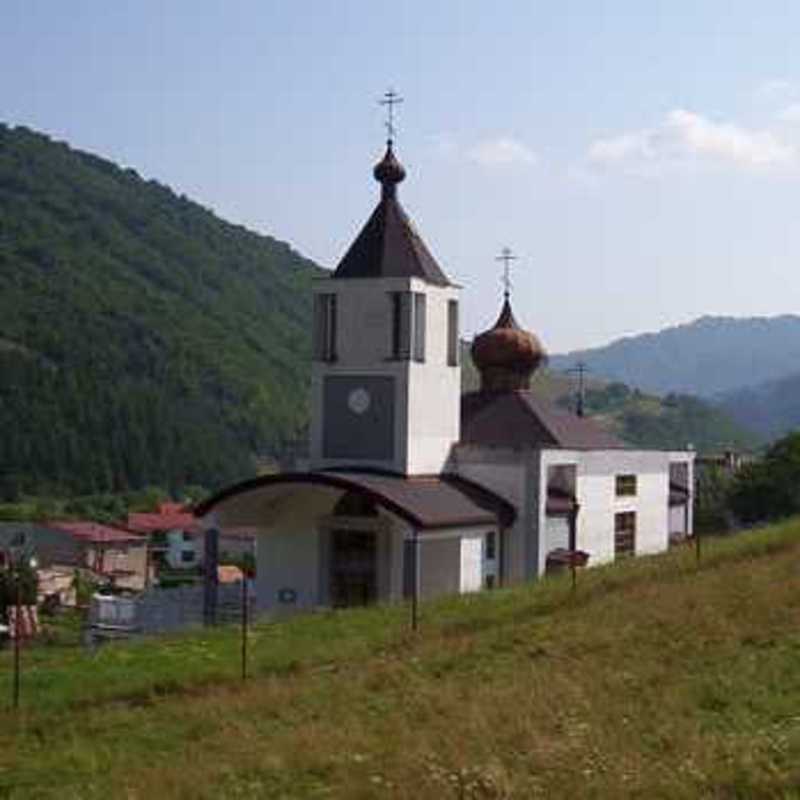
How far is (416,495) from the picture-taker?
3155 cm

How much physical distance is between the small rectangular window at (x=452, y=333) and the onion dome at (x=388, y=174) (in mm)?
2998

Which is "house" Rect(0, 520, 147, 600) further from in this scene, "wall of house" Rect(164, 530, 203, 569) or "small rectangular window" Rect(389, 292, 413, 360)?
"small rectangular window" Rect(389, 292, 413, 360)

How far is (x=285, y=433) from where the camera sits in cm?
18100

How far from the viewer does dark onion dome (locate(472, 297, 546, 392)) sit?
38469mm

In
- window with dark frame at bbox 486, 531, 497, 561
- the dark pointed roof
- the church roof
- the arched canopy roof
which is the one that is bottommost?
window with dark frame at bbox 486, 531, 497, 561

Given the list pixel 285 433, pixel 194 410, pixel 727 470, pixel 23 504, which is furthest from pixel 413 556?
pixel 285 433

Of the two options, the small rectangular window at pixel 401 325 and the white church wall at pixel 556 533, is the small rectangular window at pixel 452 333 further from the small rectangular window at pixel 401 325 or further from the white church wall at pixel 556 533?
the white church wall at pixel 556 533

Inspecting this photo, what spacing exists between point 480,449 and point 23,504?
384 ft

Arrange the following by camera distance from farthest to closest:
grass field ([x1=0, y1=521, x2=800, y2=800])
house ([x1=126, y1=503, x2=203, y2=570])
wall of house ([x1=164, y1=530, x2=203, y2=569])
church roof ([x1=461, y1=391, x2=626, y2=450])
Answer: wall of house ([x1=164, y1=530, x2=203, y2=569]) < house ([x1=126, y1=503, x2=203, y2=570]) < church roof ([x1=461, y1=391, x2=626, y2=450]) < grass field ([x1=0, y1=521, x2=800, y2=800])

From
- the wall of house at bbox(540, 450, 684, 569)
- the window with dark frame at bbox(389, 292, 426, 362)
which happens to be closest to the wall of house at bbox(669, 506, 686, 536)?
the wall of house at bbox(540, 450, 684, 569)

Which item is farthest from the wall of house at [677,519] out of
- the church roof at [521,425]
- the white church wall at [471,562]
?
the white church wall at [471,562]

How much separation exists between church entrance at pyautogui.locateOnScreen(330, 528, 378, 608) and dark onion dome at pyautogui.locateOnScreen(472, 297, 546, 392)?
6972mm

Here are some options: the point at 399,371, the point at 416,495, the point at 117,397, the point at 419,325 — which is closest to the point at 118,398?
the point at 117,397

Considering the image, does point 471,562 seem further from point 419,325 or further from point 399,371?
point 419,325
